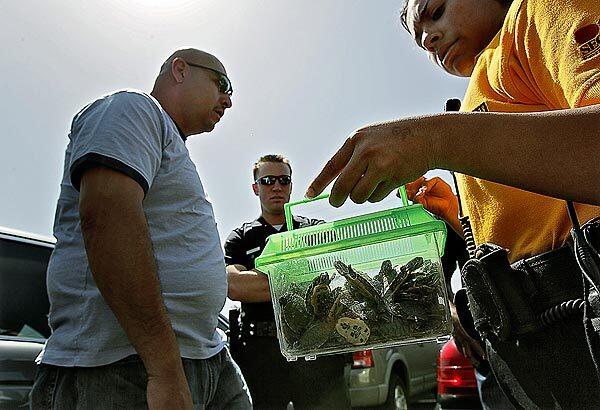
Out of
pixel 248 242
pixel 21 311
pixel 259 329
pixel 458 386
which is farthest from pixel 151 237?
pixel 458 386

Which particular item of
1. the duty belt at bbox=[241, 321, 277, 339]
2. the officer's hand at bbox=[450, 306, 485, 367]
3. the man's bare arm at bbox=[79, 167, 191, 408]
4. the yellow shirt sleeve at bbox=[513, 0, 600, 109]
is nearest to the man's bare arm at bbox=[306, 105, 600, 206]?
the yellow shirt sleeve at bbox=[513, 0, 600, 109]

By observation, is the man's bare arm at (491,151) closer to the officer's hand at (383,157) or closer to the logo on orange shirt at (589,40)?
the officer's hand at (383,157)

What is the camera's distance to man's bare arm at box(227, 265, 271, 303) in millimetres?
3230

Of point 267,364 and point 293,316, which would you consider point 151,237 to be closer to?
point 293,316

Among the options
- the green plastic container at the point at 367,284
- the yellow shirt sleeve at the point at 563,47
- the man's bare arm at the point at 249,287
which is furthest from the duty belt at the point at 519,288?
the man's bare arm at the point at 249,287

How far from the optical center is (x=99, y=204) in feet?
5.20

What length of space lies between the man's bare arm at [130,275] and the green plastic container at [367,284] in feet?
1.20

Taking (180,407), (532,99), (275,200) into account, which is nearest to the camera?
(532,99)

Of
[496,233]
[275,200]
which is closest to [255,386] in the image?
[275,200]

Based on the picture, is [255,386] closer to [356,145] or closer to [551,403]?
[551,403]

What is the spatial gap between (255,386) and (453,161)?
9.03ft

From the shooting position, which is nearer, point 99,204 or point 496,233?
point 496,233

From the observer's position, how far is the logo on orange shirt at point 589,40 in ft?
3.05

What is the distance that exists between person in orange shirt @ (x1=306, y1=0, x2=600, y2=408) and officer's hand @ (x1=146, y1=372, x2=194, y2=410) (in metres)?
0.81
